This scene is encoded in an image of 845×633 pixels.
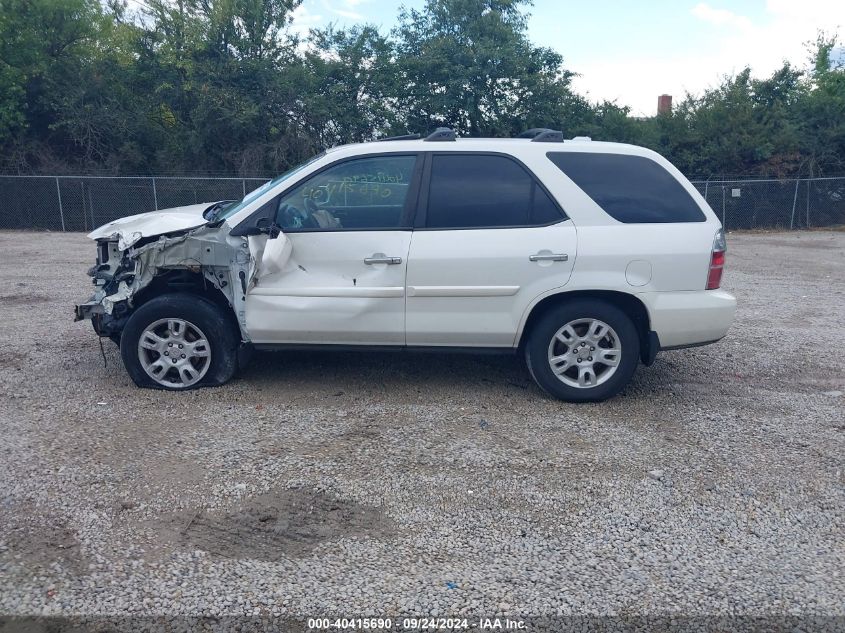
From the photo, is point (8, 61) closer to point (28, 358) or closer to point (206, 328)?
point (28, 358)

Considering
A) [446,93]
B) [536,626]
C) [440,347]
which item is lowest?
[536,626]

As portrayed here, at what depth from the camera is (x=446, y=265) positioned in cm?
535

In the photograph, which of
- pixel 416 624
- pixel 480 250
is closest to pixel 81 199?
pixel 480 250

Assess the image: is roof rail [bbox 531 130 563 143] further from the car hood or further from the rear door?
the car hood

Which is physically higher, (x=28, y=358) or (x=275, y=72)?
(x=275, y=72)

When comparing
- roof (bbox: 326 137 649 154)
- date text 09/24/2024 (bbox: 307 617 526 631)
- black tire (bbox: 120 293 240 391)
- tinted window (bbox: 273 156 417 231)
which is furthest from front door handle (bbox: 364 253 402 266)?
date text 09/24/2024 (bbox: 307 617 526 631)

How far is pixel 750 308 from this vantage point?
373 inches

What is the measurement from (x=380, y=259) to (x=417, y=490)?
1901 millimetres

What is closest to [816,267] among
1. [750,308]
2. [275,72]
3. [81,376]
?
[750,308]

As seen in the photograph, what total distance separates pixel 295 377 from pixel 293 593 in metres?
3.08

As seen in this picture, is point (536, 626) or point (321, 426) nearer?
point (536, 626)

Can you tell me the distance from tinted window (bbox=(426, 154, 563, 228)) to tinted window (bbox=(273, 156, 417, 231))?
0.26 meters

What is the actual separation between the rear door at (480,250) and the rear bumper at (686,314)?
28.5 inches

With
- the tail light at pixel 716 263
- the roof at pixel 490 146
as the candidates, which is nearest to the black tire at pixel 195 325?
the roof at pixel 490 146
